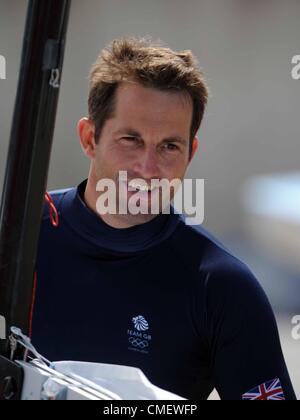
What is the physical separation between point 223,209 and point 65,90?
181 centimetres

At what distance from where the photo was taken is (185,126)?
1832 millimetres

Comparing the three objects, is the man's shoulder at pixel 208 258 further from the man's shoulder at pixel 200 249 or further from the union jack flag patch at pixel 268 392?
the union jack flag patch at pixel 268 392

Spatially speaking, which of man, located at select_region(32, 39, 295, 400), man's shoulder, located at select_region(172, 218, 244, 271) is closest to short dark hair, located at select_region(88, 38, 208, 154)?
man, located at select_region(32, 39, 295, 400)

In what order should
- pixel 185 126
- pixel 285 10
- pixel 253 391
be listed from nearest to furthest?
pixel 253 391
pixel 185 126
pixel 285 10

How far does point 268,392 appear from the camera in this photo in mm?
1693

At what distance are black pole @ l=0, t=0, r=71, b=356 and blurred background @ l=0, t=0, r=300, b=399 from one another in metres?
3.51

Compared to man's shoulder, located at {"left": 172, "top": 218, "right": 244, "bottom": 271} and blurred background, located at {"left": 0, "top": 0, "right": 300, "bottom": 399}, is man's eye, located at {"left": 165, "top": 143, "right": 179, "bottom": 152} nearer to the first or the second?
man's shoulder, located at {"left": 172, "top": 218, "right": 244, "bottom": 271}

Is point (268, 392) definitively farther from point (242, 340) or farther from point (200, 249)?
point (200, 249)

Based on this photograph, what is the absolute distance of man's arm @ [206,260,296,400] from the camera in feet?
5.58

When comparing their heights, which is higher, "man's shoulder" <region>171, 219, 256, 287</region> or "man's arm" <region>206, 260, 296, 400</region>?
"man's shoulder" <region>171, 219, 256, 287</region>

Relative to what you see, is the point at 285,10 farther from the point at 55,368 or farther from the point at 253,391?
the point at 55,368

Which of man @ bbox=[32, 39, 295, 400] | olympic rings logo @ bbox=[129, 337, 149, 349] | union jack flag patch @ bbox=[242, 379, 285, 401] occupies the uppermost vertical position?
man @ bbox=[32, 39, 295, 400]

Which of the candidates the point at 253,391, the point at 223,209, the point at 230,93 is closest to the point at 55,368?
the point at 253,391

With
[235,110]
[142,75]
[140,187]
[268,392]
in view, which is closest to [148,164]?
[140,187]
